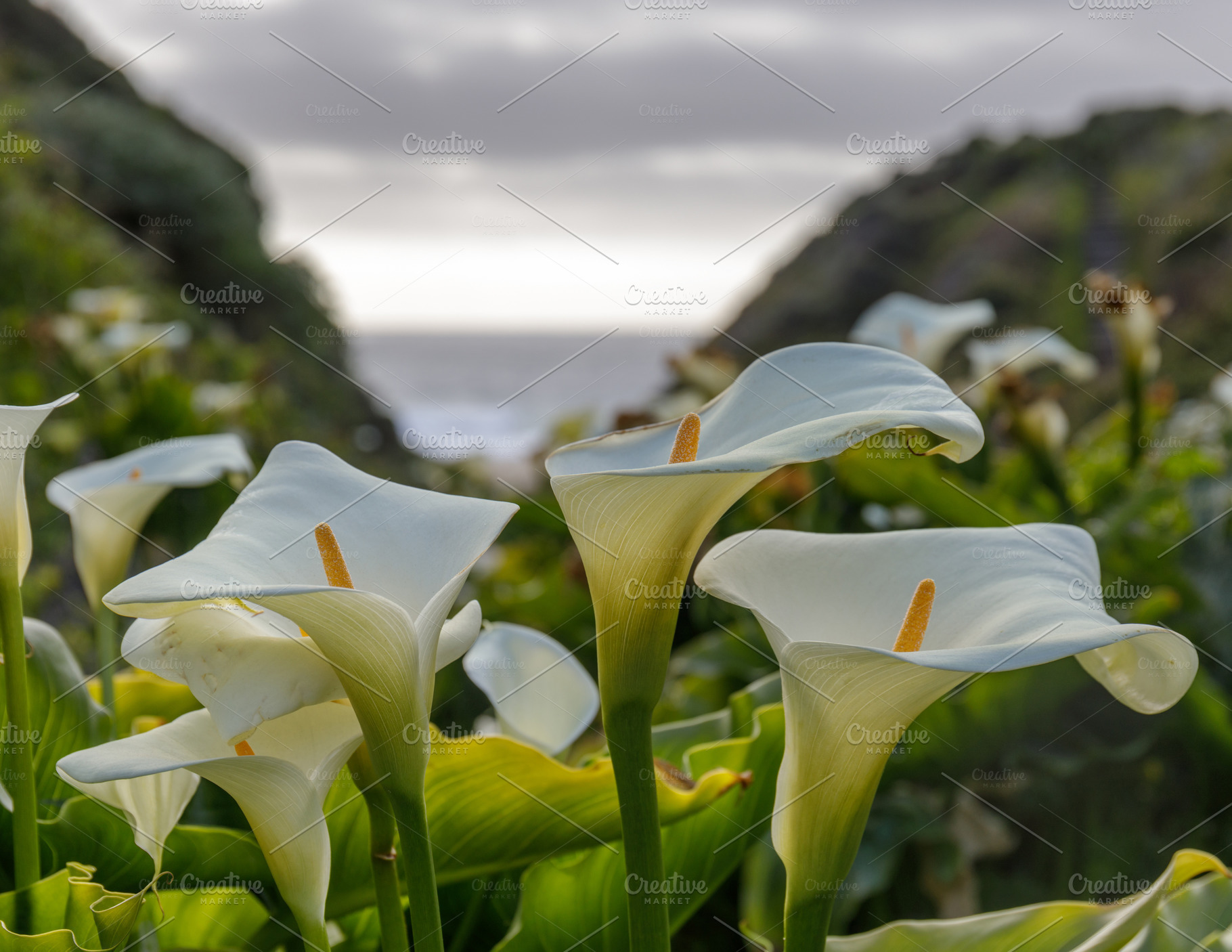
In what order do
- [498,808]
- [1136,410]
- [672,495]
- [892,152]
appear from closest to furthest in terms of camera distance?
[672,495]
[498,808]
[892,152]
[1136,410]

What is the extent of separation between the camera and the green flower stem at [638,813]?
26 centimetres

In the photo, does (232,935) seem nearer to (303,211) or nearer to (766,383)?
(766,383)

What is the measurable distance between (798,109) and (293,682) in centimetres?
139

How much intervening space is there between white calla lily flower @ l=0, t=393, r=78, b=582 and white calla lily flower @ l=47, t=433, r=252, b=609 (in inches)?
3.9

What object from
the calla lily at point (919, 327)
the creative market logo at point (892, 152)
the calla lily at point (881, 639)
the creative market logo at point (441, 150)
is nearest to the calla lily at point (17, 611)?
the calla lily at point (881, 639)

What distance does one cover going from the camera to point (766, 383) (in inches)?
11.1

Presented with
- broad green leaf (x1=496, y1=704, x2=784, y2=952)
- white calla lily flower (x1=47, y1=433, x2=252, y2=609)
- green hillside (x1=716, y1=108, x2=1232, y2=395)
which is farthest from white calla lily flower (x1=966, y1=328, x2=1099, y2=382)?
green hillside (x1=716, y1=108, x2=1232, y2=395)

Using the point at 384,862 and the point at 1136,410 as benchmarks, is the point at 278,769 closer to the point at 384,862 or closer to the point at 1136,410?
the point at 384,862

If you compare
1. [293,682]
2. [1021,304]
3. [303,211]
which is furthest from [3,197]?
[1021,304]

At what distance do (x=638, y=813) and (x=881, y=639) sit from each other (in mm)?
95

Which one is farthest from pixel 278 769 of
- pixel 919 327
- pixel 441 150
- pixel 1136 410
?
pixel 1136 410

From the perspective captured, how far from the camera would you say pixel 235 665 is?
0.24m

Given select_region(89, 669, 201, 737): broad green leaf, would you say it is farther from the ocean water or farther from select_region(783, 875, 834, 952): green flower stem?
select_region(783, 875, 834, 952): green flower stem

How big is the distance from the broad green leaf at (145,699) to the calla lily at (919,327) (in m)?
0.66
